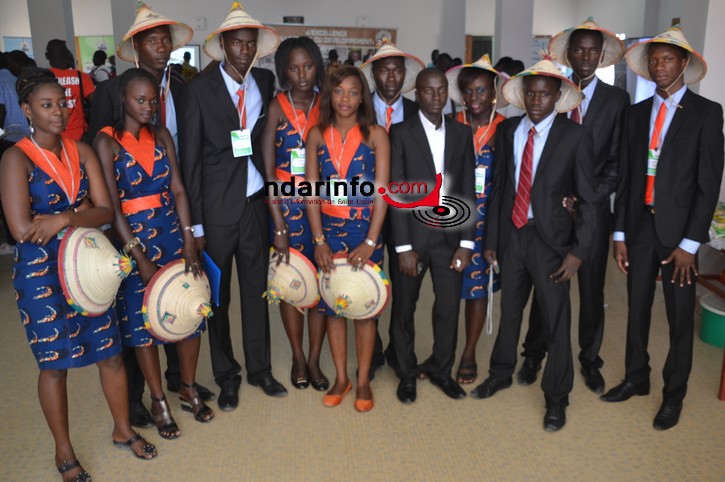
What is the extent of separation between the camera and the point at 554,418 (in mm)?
2984

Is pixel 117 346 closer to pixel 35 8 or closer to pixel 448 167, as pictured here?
pixel 448 167

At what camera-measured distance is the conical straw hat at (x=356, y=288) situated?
2.95 m

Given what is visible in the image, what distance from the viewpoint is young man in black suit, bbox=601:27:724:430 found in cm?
274

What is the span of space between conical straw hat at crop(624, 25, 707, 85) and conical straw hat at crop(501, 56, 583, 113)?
1.28ft

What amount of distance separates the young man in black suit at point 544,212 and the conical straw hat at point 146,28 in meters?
1.75

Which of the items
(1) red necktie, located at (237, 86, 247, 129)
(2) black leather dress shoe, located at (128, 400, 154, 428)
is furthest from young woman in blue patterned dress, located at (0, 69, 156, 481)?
(1) red necktie, located at (237, 86, 247, 129)

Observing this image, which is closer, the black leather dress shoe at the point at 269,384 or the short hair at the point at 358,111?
the short hair at the point at 358,111

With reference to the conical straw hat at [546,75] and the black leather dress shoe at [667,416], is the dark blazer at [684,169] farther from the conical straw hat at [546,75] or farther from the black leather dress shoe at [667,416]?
the black leather dress shoe at [667,416]

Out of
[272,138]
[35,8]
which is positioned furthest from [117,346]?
[35,8]

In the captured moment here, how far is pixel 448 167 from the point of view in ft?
9.91

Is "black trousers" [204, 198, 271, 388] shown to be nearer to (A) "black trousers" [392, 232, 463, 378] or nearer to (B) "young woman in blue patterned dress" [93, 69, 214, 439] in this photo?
(B) "young woman in blue patterned dress" [93, 69, 214, 439]

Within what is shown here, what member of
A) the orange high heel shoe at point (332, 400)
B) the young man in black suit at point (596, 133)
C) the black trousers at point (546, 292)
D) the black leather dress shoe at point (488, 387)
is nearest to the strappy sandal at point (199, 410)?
the orange high heel shoe at point (332, 400)

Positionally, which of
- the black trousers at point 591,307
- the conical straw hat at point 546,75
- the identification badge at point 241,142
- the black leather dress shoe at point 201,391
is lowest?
the black leather dress shoe at point 201,391

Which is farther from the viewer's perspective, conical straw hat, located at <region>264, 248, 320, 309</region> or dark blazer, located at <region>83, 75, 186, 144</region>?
conical straw hat, located at <region>264, 248, 320, 309</region>
